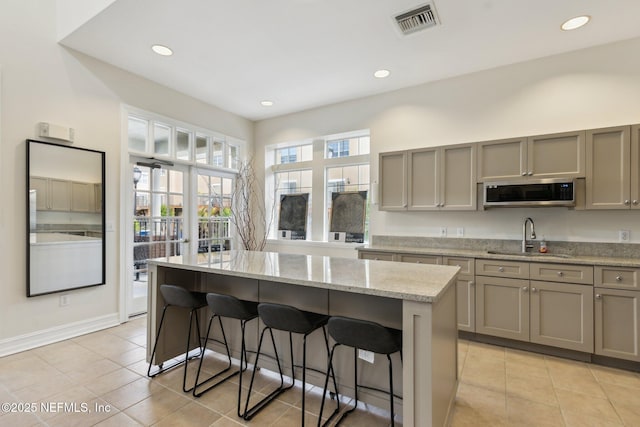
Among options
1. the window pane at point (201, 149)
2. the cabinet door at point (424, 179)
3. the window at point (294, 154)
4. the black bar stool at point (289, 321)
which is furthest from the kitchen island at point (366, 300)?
the window at point (294, 154)

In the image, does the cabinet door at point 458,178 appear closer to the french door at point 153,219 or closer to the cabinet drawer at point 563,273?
the cabinet drawer at point 563,273

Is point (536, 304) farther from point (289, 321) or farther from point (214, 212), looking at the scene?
point (214, 212)

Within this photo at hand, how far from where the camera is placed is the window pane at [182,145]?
4.39 metres

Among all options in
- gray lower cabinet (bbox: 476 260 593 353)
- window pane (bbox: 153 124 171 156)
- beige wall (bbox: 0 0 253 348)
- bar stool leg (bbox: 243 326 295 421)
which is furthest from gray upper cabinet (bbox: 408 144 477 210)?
beige wall (bbox: 0 0 253 348)

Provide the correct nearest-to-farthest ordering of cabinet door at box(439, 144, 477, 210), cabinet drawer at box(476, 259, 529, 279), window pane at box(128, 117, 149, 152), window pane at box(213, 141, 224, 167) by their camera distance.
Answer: cabinet drawer at box(476, 259, 529, 279), cabinet door at box(439, 144, 477, 210), window pane at box(128, 117, 149, 152), window pane at box(213, 141, 224, 167)

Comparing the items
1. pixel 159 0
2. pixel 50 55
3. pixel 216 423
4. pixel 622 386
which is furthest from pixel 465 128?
pixel 50 55

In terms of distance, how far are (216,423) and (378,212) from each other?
3.12 metres

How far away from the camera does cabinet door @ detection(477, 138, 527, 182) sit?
3.24 m

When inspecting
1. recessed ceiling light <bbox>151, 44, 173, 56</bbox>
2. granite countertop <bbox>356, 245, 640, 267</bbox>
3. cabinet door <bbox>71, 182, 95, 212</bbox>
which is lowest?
granite countertop <bbox>356, 245, 640, 267</bbox>

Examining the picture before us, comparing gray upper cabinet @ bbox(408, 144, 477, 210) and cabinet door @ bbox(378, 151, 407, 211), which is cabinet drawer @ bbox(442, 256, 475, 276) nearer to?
gray upper cabinet @ bbox(408, 144, 477, 210)

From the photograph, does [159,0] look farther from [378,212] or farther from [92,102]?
[378,212]

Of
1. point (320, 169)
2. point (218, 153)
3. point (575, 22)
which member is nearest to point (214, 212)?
point (218, 153)

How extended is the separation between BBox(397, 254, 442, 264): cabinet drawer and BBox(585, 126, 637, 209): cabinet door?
1448 millimetres

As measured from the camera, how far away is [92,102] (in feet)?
11.3
